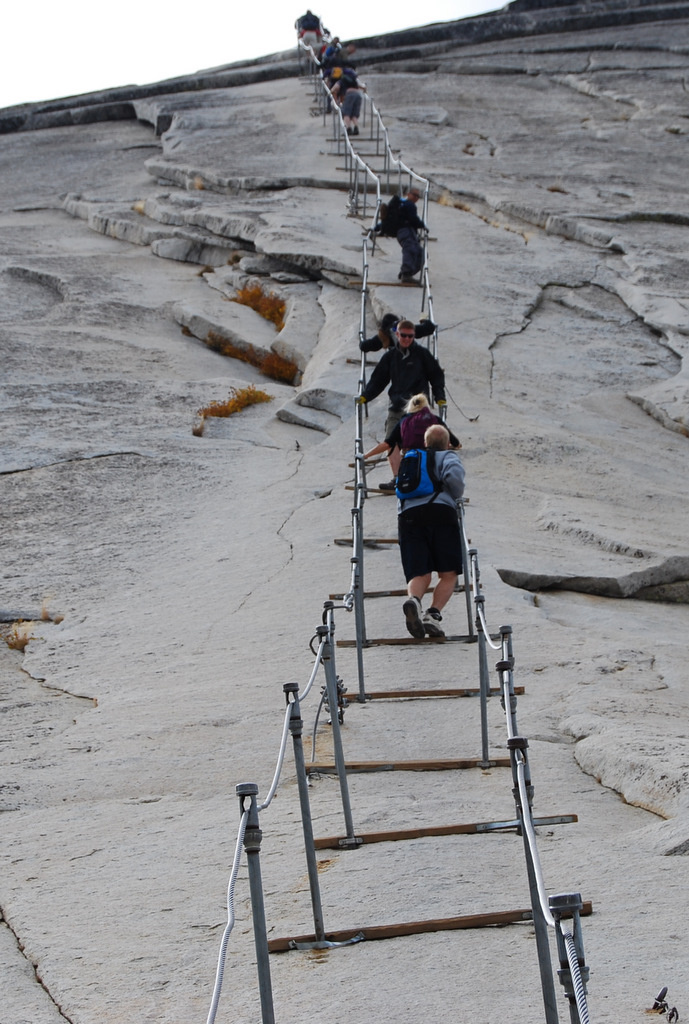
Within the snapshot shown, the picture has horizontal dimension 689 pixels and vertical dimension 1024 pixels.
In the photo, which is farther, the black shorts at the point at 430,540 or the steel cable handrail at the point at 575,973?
the black shorts at the point at 430,540

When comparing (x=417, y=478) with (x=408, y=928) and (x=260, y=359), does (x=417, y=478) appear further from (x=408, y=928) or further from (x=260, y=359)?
(x=260, y=359)

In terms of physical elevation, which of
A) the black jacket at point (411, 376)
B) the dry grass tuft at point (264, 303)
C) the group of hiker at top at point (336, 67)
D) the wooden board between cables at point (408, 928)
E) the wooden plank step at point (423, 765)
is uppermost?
the group of hiker at top at point (336, 67)

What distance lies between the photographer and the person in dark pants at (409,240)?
50.8 ft

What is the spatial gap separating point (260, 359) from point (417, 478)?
779 centimetres

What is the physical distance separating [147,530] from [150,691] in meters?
3.01

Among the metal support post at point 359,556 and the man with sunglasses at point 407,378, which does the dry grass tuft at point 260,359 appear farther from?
the metal support post at point 359,556

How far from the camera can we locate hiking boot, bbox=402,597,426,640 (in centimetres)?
752

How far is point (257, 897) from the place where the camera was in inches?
129

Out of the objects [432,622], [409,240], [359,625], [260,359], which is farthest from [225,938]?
[409,240]

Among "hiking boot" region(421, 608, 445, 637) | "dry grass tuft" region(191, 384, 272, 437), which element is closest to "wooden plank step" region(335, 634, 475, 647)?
"hiking boot" region(421, 608, 445, 637)

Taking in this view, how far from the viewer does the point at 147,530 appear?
9.97 meters

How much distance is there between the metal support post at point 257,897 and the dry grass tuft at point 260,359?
38.7 feet

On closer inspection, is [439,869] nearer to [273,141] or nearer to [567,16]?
[273,141]

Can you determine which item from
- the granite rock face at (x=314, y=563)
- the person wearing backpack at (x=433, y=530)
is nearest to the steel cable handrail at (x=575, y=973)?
the granite rock face at (x=314, y=563)
